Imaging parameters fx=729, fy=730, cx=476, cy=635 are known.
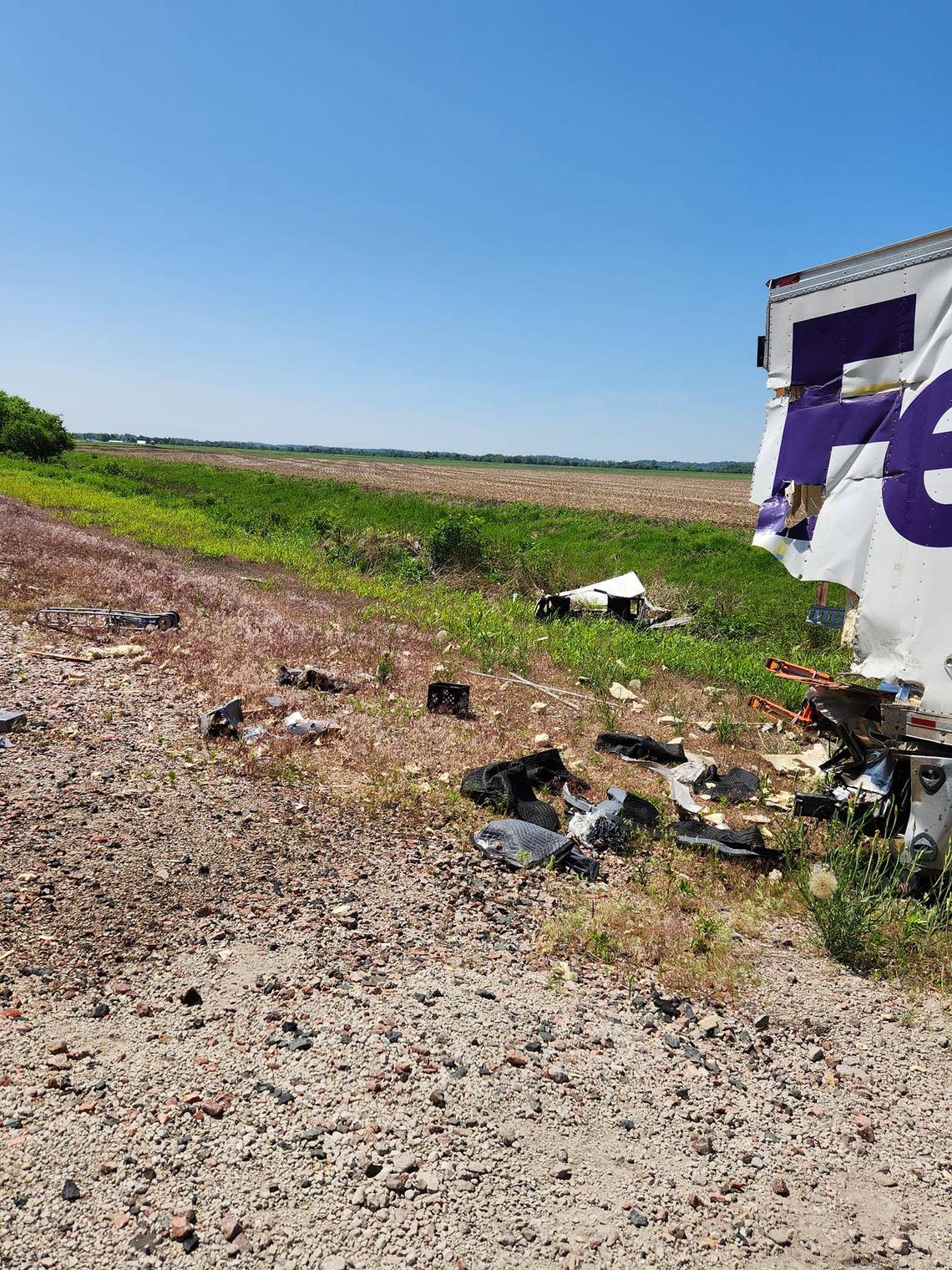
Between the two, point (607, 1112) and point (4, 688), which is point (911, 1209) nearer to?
point (607, 1112)

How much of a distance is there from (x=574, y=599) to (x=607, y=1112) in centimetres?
1175

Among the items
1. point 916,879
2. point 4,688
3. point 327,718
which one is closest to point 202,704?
point 327,718

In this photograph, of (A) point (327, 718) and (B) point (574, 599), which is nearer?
(A) point (327, 718)

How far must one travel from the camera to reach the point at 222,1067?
2824 millimetres

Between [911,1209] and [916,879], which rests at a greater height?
[916,879]

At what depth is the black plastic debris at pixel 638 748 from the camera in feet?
22.4

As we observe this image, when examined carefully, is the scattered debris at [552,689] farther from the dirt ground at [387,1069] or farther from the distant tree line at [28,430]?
the distant tree line at [28,430]

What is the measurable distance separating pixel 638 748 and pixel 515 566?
1192 centimetres

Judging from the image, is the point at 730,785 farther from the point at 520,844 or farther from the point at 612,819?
the point at 520,844

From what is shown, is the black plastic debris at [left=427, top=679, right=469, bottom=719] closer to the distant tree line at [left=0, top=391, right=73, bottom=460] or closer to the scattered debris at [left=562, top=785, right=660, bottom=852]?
the scattered debris at [left=562, top=785, right=660, bottom=852]

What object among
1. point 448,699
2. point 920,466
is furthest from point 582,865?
point 448,699

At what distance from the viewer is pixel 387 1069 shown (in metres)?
2.88

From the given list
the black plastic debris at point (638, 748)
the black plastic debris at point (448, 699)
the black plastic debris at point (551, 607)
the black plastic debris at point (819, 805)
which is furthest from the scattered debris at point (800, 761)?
the black plastic debris at point (551, 607)

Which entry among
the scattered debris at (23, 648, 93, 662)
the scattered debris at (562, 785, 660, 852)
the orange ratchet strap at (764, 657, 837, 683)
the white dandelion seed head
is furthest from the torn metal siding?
the scattered debris at (23, 648, 93, 662)
